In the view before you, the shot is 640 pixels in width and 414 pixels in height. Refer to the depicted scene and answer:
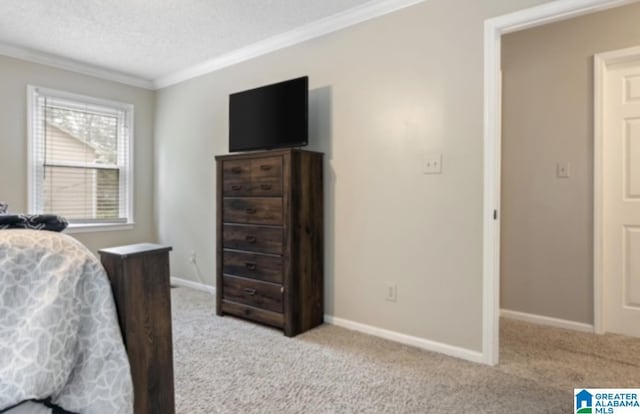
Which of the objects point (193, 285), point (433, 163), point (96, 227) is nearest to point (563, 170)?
point (433, 163)

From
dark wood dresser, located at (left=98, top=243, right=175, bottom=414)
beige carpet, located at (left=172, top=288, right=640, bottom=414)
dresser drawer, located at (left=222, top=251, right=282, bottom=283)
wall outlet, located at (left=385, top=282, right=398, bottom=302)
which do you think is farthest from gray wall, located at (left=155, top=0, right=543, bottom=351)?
dark wood dresser, located at (left=98, top=243, right=175, bottom=414)

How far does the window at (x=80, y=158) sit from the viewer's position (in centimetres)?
356

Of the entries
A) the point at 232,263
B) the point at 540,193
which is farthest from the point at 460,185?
the point at 232,263

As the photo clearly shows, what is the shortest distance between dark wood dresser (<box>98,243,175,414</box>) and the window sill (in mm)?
3148

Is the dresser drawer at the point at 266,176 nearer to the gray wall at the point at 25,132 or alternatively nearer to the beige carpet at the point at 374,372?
the beige carpet at the point at 374,372

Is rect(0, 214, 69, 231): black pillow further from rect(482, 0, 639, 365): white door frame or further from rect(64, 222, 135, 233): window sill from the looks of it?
rect(64, 222, 135, 233): window sill

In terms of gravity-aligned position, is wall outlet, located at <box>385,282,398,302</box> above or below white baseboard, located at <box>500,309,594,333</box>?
above

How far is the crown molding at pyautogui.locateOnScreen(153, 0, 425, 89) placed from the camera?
2562 millimetres

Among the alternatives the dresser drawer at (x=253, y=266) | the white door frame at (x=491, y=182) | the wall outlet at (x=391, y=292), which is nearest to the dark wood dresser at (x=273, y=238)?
the dresser drawer at (x=253, y=266)

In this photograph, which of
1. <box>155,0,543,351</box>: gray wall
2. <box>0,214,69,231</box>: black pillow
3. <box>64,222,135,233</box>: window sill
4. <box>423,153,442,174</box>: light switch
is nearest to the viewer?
<box>0,214,69,231</box>: black pillow

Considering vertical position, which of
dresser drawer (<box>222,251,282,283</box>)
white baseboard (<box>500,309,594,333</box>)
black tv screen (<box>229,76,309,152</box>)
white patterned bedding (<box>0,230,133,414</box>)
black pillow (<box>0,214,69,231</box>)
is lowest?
white baseboard (<box>500,309,594,333</box>)

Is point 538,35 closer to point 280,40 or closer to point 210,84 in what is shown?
point 280,40

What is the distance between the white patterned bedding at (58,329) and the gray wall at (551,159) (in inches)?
117

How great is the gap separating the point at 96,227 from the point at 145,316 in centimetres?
341
